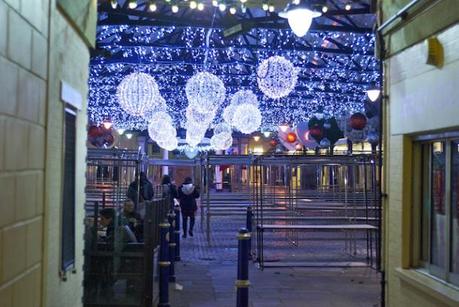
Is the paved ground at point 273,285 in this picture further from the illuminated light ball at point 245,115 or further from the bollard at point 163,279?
the illuminated light ball at point 245,115

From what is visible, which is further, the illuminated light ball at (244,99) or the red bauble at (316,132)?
the red bauble at (316,132)

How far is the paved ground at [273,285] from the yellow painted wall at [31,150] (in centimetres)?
492

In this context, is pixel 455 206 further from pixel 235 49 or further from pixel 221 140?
pixel 221 140

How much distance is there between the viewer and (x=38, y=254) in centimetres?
403

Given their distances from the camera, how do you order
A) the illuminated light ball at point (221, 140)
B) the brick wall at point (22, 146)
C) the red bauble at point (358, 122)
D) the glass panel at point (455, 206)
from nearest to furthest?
1. the brick wall at point (22, 146)
2. the glass panel at point (455, 206)
3. the red bauble at point (358, 122)
4. the illuminated light ball at point (221, 140)

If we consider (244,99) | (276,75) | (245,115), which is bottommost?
(245,115)

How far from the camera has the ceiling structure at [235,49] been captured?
586 inches

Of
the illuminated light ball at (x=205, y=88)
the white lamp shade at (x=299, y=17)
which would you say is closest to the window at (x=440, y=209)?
the white lamp shade at (x=299, y=17)

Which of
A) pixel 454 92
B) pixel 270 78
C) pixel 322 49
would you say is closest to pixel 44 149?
pixel 454 92

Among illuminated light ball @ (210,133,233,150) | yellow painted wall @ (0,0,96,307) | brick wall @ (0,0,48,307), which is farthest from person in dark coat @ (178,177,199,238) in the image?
brick wall @ (0,0,48,307)

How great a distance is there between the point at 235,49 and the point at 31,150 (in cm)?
1800

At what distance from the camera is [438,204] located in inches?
235

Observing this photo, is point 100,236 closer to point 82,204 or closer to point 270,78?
point 82,204

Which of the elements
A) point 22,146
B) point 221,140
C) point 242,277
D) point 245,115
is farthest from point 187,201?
point 22,146
